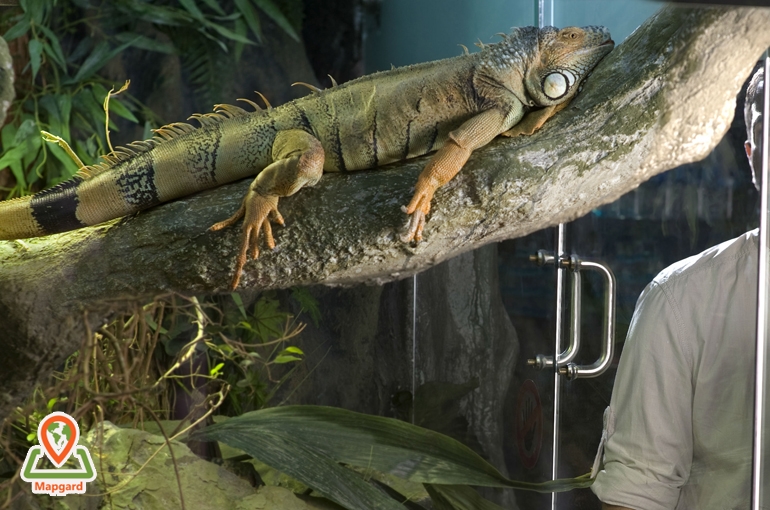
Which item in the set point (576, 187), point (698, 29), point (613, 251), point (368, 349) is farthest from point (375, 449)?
point (698, 29)

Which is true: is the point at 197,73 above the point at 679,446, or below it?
above

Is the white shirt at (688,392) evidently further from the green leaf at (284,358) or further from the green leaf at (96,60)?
the green leaf at (96,60)

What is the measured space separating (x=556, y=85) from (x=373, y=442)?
3.68 feet

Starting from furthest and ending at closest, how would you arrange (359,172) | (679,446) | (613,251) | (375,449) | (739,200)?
1. (375,449)
2. (613,251)
3. (359,172)
4. (679,446)
5. (739,200)

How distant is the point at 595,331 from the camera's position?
1669 millimetres

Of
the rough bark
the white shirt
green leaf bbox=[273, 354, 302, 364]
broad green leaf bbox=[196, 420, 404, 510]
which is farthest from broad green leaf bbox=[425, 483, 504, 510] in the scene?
the rough bark

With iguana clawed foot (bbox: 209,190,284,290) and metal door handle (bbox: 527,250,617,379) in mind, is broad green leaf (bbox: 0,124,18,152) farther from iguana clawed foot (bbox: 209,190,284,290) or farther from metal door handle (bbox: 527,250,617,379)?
metal door handle (bbox: 527,250,617,379)

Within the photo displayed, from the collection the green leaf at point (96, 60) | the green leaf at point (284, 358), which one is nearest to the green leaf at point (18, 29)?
the green leaf at point (96, 60)

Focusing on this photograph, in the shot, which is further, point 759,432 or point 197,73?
point 197,73

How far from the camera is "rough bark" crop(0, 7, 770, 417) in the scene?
114 centimetres

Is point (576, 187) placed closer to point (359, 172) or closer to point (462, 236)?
point (462, 236)

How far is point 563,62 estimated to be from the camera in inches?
51.3

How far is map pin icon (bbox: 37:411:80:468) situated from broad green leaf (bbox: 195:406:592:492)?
0.52 metres

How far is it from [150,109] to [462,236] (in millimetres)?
1780
